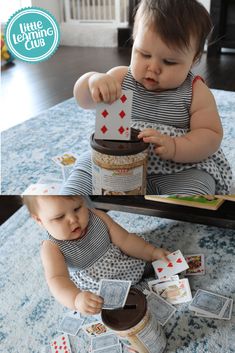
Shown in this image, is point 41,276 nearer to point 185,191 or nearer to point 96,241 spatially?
point 96,241

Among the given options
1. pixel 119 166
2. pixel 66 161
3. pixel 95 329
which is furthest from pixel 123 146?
pixel 95 329

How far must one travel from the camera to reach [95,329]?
2.25ft

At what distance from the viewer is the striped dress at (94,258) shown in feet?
1.98

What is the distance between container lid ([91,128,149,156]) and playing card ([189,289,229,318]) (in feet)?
1.11

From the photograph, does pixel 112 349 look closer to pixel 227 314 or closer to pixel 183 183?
pixel 227 314

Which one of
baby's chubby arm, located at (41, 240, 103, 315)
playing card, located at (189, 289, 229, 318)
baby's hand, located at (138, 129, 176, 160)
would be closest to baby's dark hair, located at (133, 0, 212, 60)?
baby's hand, located at (138, 129, 176, 160)

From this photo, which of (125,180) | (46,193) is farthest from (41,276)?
(125,180)

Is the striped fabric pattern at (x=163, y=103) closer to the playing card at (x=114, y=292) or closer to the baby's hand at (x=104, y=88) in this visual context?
the baby's hand at (x=104, y=88)

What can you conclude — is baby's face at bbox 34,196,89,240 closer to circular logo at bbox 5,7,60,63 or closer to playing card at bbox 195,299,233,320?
circular logo at bbox 5,7,60,63

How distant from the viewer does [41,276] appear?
2.23 feet

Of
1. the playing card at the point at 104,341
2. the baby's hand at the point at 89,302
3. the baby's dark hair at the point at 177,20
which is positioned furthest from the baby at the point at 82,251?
the baby's dark hair at the point at 177,20

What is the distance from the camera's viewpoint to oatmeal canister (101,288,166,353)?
61 centimetres

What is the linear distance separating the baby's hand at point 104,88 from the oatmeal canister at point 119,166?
5cm

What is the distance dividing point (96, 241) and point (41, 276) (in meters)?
0.12
